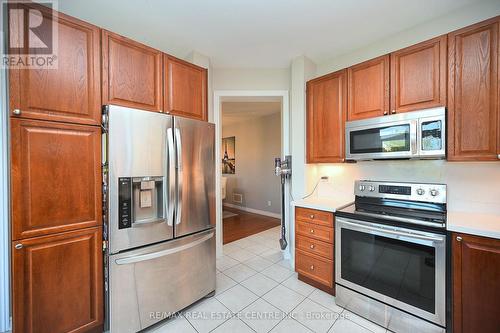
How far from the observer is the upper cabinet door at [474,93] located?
1452 mm

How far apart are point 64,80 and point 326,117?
2311 mm

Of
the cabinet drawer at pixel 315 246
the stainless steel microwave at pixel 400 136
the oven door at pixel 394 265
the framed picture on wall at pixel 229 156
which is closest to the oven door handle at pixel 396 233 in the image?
the oven door at pixel 394 265

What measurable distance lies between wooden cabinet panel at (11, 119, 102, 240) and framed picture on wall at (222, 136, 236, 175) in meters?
4.85

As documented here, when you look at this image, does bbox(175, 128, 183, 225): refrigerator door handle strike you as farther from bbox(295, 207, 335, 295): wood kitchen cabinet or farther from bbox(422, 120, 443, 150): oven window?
bbox(422, 120, 443, 150): oven window

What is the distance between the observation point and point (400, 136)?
1797mm

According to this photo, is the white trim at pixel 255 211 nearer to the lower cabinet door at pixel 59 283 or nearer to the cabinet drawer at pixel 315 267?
the cabinet drawer at pixel 315 267

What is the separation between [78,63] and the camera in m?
1.35

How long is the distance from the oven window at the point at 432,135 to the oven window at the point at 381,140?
105 mm

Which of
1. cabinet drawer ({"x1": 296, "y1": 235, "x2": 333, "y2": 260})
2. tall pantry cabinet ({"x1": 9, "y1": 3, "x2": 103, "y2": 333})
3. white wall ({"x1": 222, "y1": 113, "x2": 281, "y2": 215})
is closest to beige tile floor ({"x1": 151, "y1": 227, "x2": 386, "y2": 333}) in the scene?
cabinet drawer ({"x1": 296, "y1": 235, "x2": 333, "y2": 260})

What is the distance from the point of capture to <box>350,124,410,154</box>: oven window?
5.83ft

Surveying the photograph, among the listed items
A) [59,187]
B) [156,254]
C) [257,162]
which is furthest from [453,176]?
[257,162]

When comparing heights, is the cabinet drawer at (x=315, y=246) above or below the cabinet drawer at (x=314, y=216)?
below

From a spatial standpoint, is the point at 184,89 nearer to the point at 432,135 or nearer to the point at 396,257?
the point at 432,135

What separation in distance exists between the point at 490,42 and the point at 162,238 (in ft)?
9.31
